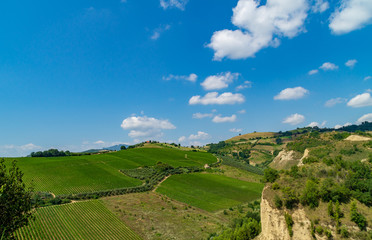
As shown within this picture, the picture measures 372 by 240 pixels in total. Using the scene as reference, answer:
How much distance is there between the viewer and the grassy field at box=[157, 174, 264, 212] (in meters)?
63.4

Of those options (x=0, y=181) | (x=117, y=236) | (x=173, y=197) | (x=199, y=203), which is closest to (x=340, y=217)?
(x=0, y=181)

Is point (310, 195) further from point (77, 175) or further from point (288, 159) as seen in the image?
point (288, 159)

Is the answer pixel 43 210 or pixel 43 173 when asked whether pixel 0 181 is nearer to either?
pixel 43 210

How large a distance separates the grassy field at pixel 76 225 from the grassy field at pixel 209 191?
24823 millimetres

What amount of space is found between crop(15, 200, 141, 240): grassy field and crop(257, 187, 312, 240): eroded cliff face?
1087 inches

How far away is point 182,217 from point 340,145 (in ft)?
298

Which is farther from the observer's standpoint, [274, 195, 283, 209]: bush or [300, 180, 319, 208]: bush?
[274, 195, 283, 209]: bush

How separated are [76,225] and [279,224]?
43853 mm

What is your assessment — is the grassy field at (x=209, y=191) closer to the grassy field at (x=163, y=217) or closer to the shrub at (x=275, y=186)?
the grassy field at (x=163, y=217)

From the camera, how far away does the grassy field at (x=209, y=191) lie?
208ft

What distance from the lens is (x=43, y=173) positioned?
80625 mm

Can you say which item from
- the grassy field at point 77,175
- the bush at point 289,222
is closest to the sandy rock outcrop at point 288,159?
the grassy field at point 77,175

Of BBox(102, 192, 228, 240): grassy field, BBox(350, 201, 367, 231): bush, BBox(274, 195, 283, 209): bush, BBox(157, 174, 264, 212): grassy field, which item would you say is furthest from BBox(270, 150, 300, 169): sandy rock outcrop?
BBox(350, 201, 367, 231): bush

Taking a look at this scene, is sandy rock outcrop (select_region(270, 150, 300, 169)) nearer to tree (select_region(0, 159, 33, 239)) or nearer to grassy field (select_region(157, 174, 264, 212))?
grassy field (select_region(157, 174, 264, 212))
